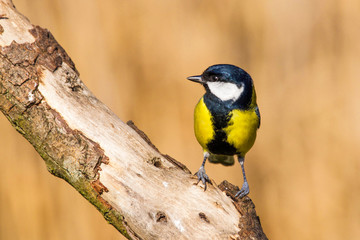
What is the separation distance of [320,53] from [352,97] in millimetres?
376

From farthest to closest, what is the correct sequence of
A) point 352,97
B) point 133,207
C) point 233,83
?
1. point 352,97
2. point 233,83
3. point 133,207

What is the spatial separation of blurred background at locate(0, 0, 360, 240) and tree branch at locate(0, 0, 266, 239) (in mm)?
1353

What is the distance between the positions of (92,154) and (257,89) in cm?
175

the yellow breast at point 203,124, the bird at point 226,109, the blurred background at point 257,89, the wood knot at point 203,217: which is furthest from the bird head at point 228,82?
the blurred background at point 257,89

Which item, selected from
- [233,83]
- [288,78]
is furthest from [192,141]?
[233,83]

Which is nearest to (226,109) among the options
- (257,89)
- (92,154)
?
(92,154)

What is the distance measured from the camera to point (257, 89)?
Answer: 3.14 m

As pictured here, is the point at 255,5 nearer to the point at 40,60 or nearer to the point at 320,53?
the point at 320,53

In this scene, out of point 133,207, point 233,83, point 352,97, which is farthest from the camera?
point 352,97

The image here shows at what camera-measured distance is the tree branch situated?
1656 mm

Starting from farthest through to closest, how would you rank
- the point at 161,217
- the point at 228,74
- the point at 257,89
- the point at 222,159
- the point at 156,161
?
the point at 257,89, the point at 222,159, the point at 228,74, the point at 156,161, the point at 161,217

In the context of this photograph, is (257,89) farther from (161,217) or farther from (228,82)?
(161,217)

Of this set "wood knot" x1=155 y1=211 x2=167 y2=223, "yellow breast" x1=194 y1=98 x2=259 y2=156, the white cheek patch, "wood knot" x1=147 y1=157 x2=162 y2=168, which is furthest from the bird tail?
"wood knot" x1=155 y1=211 x2=167 y2=223

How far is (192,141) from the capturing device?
3193 millimetres
